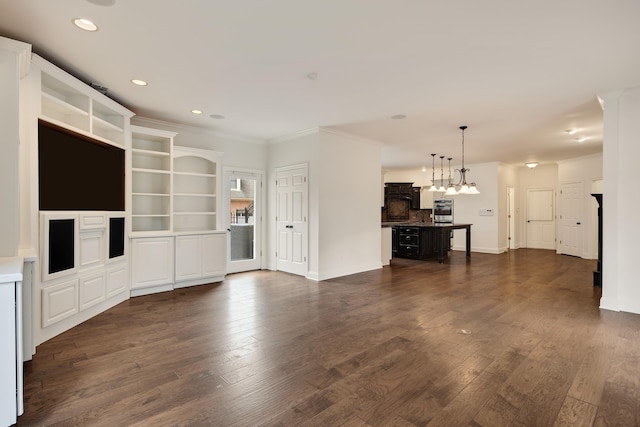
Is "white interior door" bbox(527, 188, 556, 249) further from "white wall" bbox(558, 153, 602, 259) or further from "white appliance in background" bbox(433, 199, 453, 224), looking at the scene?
"white appliance in background" bbox(433, 199, 453, 224)

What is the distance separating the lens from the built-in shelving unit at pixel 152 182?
5066 millimetres

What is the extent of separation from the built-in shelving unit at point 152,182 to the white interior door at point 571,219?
10098 millimetres

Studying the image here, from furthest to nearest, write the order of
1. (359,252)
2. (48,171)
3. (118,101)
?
(359,252)
(118,101)
(48,171)

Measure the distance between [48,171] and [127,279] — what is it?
186 centimetres

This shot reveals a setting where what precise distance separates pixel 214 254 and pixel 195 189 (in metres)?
1.28

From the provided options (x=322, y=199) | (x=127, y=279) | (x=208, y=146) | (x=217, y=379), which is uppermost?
(x=208, y=146)

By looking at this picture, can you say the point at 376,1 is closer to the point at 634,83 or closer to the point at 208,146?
the point at 634,83

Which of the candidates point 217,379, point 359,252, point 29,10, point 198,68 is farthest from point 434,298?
point 29,10

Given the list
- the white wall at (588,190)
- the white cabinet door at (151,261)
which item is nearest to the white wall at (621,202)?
the white wall at (588,190)

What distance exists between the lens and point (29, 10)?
243 cm

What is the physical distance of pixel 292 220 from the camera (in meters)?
6.21

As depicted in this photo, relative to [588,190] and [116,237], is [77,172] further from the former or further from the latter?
[588,190]

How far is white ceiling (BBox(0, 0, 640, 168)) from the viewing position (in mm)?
2396

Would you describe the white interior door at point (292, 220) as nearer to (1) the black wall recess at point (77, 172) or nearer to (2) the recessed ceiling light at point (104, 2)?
(1) the black wall recess at point (77, 172)
